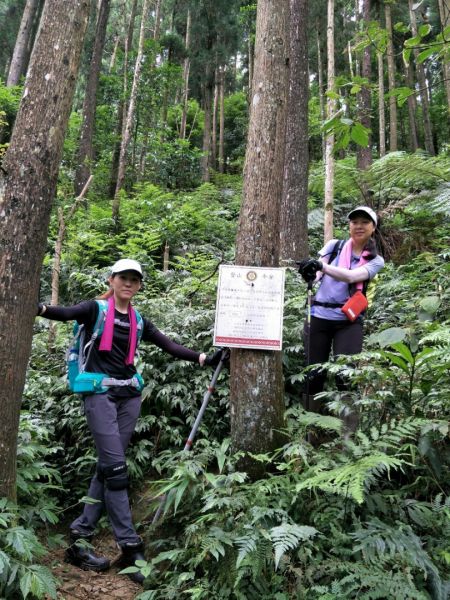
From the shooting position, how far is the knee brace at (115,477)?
3.90 metres

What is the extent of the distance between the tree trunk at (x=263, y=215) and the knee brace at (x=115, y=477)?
3.26 ft

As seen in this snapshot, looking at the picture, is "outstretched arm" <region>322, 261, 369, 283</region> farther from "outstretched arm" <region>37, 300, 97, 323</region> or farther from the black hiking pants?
"outstretched arm" <region>37, 300, 97, 323</region>

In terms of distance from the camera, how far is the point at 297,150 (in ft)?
31.4

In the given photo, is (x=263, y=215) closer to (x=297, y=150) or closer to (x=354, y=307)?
(x=354, y=307)

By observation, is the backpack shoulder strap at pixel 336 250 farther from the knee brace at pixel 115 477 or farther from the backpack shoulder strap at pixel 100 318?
the knee brace at pixel 115 477

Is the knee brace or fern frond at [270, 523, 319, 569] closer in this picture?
fern frond at [270, 523, 319, 569]

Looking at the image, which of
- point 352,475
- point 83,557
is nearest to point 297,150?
point 352,475

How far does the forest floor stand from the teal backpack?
4.53ft

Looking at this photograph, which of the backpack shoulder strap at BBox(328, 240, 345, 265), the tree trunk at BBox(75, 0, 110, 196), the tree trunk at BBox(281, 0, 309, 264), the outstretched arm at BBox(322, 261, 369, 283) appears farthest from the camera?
the tree trunk at BBox(75, 0, 110, 196)

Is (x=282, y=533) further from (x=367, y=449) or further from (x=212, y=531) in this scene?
(x=367, y=449)

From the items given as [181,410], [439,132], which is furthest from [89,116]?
[439,132]

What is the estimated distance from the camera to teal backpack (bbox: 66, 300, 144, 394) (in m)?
3.97

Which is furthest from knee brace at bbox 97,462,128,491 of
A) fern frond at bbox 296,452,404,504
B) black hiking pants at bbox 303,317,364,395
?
black hiking pants at bbox 303,317,364,395

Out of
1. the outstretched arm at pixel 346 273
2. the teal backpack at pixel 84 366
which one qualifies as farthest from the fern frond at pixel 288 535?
the outstretched arm at pixel 346 273
